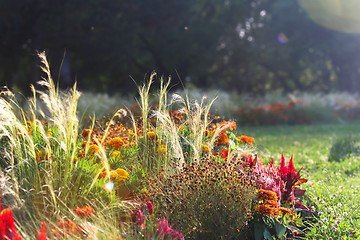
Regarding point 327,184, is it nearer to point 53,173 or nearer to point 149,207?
point 149,207

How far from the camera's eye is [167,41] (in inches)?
995

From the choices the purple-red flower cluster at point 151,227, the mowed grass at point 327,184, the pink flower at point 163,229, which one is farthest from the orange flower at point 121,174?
the mowed grass at point 327,184

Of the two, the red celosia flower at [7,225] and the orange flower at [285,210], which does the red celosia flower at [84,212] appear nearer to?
the red celosia flower at [7,225]

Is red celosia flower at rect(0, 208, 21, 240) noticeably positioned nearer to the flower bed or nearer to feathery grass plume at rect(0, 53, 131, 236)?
the flower bed

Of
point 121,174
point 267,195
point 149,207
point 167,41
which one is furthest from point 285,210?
point 167,41

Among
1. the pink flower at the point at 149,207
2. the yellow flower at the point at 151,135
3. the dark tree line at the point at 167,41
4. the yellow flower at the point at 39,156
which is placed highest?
the yellow flower at the point at 151,135

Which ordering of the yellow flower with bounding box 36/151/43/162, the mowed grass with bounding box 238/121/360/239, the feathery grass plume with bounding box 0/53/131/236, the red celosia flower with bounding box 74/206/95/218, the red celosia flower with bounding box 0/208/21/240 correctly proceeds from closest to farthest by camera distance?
the red celosia flower with bounding box 0/208/21/240 → the red celosia flower with bounding box 74/206/95/218 → the feathery grass plume with bounding box 0/53/131/236 → the mowed grass with bounding box 238/121/360/239 → the yellow flower with bounding box 36/151/43/162

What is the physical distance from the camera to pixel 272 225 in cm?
352

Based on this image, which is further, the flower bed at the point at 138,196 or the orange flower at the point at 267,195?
the orange flower at the point at 267,195

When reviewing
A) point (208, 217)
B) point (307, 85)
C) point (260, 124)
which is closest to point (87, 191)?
point (208, 217)

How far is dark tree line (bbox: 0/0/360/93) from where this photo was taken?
22.4 metres

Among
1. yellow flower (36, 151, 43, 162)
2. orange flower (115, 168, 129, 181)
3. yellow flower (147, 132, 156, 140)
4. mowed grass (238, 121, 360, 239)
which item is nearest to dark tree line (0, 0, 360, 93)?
mowed grass (238, 121, 360, 239)

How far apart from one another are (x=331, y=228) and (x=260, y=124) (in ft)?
38.3

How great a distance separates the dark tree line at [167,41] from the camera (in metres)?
22.4
